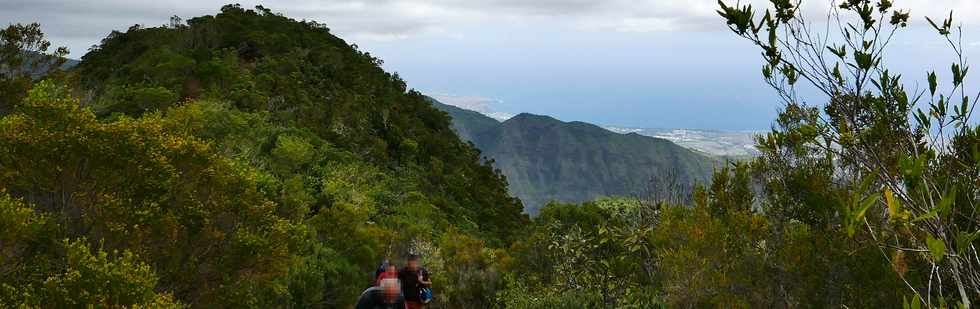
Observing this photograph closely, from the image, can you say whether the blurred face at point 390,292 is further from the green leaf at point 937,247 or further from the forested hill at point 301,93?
the forested hill at point 301,93

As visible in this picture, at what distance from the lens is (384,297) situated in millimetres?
7680

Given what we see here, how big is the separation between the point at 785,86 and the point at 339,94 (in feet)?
166

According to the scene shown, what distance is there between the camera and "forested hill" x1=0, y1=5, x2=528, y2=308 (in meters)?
9.74

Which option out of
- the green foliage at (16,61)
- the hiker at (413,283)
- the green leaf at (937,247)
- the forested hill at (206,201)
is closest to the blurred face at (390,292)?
the hiker at (413,283)

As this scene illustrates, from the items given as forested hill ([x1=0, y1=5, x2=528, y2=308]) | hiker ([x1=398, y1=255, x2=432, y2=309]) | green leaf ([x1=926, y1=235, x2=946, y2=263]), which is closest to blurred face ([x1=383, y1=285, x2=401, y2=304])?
hiker ([x1=398, y1=255, x2=432, y2=309])

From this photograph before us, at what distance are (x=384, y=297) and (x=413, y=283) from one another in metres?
2.58

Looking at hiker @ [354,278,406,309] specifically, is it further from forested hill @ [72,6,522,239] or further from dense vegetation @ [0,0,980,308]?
forested hill @ [72,6,522,239]

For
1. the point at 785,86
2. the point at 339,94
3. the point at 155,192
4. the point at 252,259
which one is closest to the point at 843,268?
the point at 785,86

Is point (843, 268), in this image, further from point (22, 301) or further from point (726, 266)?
point (22, 301)

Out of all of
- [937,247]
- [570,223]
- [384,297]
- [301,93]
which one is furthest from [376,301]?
[301,93]

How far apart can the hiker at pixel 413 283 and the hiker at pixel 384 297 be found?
245 centimetres

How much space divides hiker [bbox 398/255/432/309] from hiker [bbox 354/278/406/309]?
8.05 feet

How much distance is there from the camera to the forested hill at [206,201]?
9.74 metres

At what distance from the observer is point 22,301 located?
27.3ft
